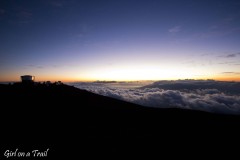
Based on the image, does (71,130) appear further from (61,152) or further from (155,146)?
(155,146)

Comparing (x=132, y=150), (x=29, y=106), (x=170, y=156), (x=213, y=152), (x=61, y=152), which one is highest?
(x=29, y=106)

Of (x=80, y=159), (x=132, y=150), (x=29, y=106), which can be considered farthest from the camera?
(x=29, y=106)

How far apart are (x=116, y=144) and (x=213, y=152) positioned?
14.2 meters

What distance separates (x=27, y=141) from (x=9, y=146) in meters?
1.55

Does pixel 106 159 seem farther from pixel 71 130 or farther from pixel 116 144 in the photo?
pixel 71 130

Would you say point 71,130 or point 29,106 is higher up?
point 29,106

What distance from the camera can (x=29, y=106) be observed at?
25.4 metres

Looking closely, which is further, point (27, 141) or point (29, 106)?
point (29, 106)

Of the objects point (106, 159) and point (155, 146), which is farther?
point (155, 146)

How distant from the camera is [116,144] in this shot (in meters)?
15.7

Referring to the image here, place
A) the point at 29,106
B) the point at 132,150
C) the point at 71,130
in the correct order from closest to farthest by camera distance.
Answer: the point at 132,150 < the point at 71,130 < the point at 29,106

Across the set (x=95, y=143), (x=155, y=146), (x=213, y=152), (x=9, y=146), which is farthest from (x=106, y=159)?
(x=213, y=152)

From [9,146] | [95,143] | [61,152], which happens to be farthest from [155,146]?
[9,146]

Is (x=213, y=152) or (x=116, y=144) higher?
(x=116, y=144)
